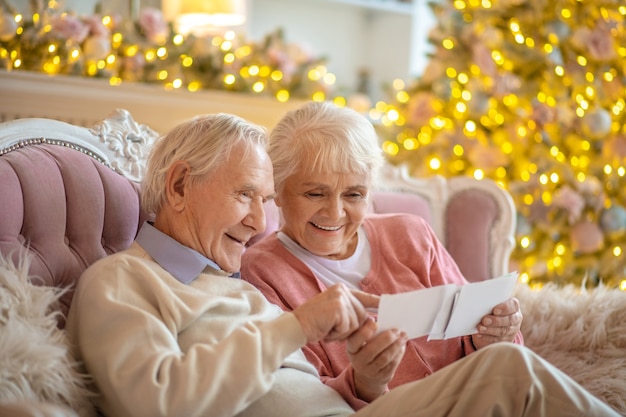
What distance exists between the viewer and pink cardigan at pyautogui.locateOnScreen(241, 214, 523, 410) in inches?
70.6

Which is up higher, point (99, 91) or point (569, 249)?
→ point (99, 91)

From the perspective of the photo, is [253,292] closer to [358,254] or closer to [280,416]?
[280,416]

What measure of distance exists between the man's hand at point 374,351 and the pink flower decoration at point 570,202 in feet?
7.00

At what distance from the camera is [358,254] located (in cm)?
199

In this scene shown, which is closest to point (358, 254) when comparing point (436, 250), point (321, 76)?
point (436, 250)

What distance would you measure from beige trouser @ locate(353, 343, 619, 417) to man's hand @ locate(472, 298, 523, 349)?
347 millimetres

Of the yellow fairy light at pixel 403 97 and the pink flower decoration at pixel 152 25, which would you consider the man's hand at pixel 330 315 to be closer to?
the pink flower decoration at pixel 152 25

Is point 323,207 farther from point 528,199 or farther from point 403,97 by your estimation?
point 403,97

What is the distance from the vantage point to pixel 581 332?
209 cm

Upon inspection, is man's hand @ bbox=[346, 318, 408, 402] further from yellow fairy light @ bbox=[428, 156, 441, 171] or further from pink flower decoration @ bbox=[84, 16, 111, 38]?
yellow fairy light @ bbox=[428, 156, 441, 171]

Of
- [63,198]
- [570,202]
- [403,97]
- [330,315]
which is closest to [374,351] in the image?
[330,315]

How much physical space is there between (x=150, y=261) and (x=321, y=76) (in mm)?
2417

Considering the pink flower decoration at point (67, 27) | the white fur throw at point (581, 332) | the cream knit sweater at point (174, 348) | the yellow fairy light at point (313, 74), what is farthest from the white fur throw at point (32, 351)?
the yellow fairy light at point (313, 74)

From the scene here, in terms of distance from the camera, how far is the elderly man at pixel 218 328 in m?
1.32
